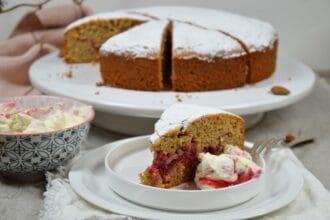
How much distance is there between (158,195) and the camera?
1.33m

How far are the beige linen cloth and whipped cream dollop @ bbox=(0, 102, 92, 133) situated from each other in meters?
0.78

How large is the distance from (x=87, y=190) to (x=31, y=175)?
0.27 m

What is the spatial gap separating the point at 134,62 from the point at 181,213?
92 cm

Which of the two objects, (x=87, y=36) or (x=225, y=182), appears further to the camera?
(x=87, y=36)

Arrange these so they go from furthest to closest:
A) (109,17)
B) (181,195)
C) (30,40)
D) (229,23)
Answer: (30,40) → (109,17) → (229,23) → (181,195)

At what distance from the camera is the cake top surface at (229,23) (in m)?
2.26

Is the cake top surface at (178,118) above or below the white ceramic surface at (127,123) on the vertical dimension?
above

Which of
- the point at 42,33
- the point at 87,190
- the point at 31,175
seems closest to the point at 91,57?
the point at 42,33

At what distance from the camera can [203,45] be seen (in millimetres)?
2156

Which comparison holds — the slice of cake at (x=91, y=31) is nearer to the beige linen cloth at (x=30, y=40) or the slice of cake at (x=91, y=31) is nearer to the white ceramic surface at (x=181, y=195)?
the beige linen cloth at (x=30, y=40)

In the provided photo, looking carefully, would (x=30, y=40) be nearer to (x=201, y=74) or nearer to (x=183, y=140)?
(x=201, y=74)

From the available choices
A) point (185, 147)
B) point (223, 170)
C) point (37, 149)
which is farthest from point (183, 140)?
point (37, 149)

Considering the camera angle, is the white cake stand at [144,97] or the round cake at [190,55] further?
the round cake at [190,55]

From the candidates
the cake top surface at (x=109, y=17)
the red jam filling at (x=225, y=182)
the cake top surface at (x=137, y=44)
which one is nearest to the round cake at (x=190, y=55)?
the cake top surface at (x=137, y=44)
